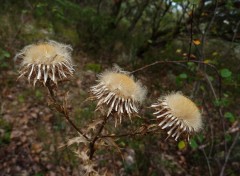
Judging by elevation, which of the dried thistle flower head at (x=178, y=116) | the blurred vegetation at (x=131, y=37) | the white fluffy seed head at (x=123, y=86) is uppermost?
the blurred vegetation at (x=131, y=37)

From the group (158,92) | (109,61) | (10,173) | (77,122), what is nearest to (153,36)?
(109,61)

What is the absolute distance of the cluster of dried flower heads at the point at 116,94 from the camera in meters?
1.95

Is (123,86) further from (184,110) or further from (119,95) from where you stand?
(184,110)

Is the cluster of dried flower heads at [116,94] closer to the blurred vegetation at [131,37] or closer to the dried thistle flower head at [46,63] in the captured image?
the dried thistle flower head at [46,63]

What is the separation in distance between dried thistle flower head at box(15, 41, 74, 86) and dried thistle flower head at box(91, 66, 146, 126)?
244mm

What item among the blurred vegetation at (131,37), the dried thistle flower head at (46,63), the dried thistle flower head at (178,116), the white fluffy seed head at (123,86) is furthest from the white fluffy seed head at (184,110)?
the blurred vegetation at (131,37)

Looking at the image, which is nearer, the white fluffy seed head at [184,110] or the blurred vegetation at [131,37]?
the white fluffy seed head at [184,110]

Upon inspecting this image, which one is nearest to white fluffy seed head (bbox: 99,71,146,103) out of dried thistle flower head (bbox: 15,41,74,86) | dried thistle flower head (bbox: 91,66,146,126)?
dried thistle flower head (bbox: 91,66,146,126)

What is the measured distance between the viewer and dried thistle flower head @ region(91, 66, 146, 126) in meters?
1.95

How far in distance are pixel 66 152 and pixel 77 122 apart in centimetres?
70

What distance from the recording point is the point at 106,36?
7.61 m

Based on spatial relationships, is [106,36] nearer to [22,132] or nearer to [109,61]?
[109,61]

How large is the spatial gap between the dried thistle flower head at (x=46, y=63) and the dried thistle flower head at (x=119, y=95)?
244mm

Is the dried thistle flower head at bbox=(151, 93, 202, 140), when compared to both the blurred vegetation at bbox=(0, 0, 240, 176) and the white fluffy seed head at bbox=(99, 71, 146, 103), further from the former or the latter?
the blurred vegetation at bbox=(0, 0, 240, 176)
